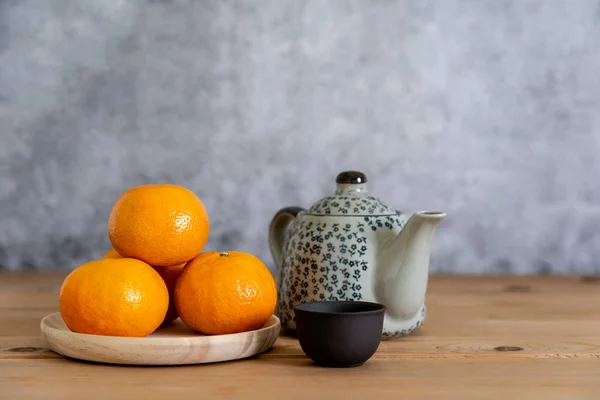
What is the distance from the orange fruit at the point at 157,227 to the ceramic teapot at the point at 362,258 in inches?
5.3

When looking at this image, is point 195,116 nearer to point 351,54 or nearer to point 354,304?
point 351,54

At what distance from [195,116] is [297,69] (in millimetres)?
233

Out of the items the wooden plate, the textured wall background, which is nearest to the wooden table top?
the wooden plate

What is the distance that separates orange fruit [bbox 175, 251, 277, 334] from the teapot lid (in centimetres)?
14

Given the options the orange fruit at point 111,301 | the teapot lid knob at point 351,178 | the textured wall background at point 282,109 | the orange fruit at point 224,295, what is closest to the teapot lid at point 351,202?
the teapot lid knob at point 351,178

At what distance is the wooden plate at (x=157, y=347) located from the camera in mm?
711

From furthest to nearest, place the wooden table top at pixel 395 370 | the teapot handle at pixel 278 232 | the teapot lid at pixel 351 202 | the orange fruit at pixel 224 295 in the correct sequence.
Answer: the teapot handle at pixel 278 232, the teapot lid at pixel 351 202, the orange fruit at pixel 224 295, the wooden table top at pixel 395 370

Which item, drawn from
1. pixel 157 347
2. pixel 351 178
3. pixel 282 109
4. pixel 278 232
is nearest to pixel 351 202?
pixel 351 178

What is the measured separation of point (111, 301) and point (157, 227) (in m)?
0.09

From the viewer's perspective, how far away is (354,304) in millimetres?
756

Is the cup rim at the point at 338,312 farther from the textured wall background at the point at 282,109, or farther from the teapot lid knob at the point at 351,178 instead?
the textured wall background at the point at 282,109

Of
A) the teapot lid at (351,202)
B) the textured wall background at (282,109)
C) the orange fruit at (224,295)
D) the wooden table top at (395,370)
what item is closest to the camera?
the wooden table top at (395,370)

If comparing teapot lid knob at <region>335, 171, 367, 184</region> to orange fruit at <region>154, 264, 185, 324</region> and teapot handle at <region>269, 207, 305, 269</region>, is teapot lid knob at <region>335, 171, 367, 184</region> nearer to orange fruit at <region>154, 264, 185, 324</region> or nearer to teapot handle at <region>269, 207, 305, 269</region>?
teapot handle at <region>269, 207, 305, 269</region>

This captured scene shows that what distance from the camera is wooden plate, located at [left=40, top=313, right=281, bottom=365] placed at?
0.71 m
